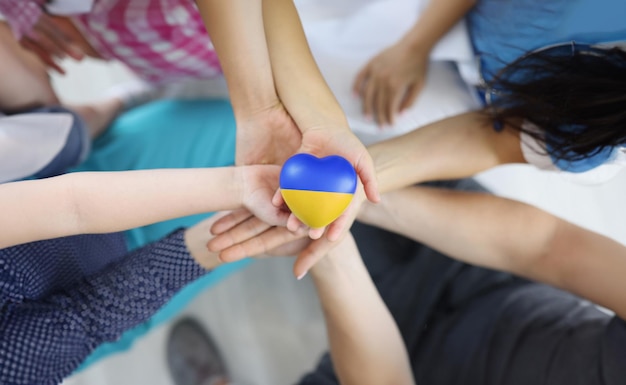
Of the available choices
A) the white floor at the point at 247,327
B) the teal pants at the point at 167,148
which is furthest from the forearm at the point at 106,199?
→ the white floor at the point at 247,327

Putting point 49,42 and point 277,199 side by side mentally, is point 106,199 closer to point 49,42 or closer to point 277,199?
point 277,199

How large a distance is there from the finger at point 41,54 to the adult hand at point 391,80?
0.45 metres

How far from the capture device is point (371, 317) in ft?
2.44

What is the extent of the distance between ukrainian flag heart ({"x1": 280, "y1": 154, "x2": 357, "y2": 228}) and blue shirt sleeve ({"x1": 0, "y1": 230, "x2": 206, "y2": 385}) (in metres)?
0.23

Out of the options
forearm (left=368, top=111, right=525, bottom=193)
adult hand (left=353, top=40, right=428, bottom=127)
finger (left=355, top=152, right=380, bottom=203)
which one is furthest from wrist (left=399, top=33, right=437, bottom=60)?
finger (left=355, top=152, right=380, bottom=203)

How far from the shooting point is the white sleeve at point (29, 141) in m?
0.69

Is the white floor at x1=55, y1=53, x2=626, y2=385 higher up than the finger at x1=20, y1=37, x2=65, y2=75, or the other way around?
the finger at x1=20, y1=37, x2=65, y2=75

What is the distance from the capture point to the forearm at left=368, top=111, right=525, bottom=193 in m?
0.74

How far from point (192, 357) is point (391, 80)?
0.65 meters

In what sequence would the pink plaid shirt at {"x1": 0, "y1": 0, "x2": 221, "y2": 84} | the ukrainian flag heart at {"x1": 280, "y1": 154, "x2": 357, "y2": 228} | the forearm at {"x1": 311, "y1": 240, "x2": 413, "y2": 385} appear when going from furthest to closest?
the pink plaid shirt at {"x1": 0, "y1": 0, "x2": 221, "y2": 84} → the forearm at {"x1": 311, "y1": 240, "x2": 413, "y2": 385} → the ukrainian flag heart at {"x1": 280, "y1": 154, "x2": 357, "y2": 228}

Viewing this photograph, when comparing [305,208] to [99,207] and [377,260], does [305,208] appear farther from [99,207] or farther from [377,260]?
[377,260]

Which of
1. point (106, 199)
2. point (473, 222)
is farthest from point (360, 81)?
point (106, 199)

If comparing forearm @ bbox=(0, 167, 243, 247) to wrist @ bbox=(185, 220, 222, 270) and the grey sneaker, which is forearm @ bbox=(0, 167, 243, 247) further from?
the grey sneaker

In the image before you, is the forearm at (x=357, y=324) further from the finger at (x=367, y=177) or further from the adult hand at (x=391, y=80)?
the adult hand at (x=391, y=80)
